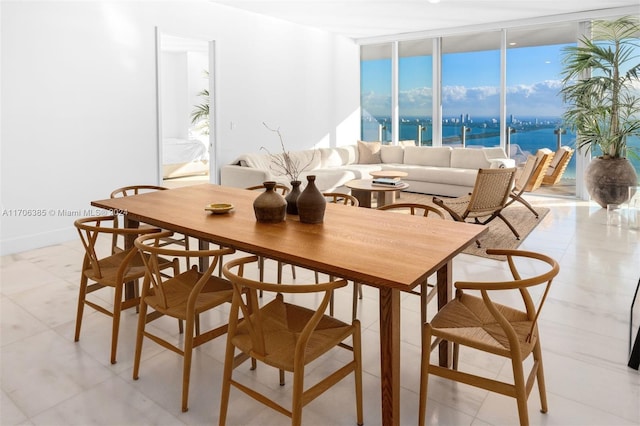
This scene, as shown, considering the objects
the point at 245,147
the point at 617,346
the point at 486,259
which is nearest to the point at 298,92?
the point at 245,147

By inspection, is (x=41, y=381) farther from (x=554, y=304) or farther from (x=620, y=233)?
(x=620, y=233)

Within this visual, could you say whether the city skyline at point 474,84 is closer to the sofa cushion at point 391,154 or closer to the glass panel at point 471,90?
the glass panel at point 471,90

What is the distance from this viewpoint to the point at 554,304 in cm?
326

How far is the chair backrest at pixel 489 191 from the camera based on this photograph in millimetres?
4672

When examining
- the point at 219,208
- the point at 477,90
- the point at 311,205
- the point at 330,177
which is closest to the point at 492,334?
the point at 311,205

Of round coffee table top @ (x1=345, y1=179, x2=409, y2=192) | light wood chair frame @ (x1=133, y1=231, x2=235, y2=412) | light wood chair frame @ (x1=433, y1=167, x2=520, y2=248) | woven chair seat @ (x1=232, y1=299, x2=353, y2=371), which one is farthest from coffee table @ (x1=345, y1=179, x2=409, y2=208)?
woven chair seat @ (x1=232, y1=299, x2=353, y2=371)

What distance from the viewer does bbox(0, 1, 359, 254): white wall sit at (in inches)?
175

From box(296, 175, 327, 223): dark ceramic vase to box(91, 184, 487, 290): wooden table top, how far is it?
4cm

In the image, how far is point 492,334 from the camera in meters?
1.89

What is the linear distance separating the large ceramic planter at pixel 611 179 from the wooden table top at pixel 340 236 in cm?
Result: 495

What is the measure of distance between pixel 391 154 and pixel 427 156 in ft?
2.21

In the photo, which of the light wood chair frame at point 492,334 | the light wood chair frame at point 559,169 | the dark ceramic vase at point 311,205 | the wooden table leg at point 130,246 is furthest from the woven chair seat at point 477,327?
the light wood chair frame at point 559,169

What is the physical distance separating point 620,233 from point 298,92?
502 centimetres

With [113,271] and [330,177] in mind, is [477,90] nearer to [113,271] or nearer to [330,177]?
[330,177]
